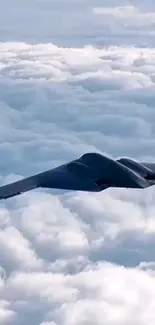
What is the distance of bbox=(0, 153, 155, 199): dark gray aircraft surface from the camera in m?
52.8

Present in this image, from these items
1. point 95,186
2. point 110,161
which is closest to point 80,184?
point 95,186

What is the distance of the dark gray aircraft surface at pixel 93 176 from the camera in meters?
52.8

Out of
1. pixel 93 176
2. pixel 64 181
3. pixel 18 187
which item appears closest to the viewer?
pixel 18 187

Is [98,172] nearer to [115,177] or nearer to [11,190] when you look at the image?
[115,177]

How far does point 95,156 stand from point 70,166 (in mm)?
2754

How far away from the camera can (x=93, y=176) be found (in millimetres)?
54594

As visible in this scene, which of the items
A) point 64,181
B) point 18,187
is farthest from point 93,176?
point 18,187

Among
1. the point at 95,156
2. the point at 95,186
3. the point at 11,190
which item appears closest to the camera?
the point at 11,190

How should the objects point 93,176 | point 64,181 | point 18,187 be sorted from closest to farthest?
point 18,187
point 64,181
point 93,176

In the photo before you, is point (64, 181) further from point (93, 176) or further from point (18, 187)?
point (18, 187)

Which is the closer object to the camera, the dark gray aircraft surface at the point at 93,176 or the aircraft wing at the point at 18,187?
the aircraft wing at the point at 18,187

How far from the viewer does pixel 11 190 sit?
165 ft

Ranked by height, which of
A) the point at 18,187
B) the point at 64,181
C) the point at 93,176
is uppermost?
the point at 93,176

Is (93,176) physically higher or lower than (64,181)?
higher
